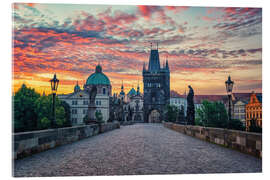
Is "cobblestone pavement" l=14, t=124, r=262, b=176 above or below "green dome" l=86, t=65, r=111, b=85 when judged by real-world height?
below

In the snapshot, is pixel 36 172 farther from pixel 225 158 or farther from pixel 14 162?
pixel 225 158

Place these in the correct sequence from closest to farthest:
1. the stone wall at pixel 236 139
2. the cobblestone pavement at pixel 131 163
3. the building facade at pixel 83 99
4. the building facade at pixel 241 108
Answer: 1. the cobblestone pavement at pixel 131 163
2. the stone wall at pixel 236 139
3. the building facade at pixel 241 108
4. the building facade at pixel 83 99

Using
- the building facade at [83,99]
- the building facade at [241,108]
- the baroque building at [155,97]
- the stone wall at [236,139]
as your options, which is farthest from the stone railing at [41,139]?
the baroque building at [155,97]

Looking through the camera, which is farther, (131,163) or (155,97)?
(155,97)

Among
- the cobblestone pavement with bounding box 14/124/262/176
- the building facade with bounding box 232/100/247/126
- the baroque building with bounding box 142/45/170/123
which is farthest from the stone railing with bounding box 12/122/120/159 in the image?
the baroque building with bounding box 142/45/170/123

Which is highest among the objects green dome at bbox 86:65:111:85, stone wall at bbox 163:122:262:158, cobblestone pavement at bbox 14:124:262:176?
green dome at bbox 86:65:111:85

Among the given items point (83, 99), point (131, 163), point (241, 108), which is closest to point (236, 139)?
point (131, 163)

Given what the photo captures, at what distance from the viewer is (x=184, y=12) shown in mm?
11164

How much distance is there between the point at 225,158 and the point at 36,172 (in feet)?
18.1

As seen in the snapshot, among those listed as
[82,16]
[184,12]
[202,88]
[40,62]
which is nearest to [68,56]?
[40,62]

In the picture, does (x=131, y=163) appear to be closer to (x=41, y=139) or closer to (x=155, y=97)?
(x=41, y=139)

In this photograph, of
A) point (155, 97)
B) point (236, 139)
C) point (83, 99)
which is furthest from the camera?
point (155, 97)

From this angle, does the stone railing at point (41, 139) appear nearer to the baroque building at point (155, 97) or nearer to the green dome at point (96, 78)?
the green dome at point (96, 78)

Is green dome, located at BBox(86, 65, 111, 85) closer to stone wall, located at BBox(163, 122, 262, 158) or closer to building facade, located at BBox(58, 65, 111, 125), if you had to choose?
building facade, located at BBox(58, 65, 111, 125)
